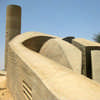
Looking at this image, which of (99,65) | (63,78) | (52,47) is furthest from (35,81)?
(99,65)

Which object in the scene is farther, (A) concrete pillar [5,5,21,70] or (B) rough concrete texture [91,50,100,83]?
(A) concrete pillar [5,5,21,70]

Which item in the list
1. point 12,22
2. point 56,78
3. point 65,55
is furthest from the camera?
point 12,22

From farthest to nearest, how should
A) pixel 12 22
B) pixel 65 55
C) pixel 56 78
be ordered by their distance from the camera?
pixel 12 22, pixel 65 55, pixel 56 78

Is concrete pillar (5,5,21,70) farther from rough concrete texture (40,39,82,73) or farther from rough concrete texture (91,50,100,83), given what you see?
rough concrete texture (91,50,100,83)

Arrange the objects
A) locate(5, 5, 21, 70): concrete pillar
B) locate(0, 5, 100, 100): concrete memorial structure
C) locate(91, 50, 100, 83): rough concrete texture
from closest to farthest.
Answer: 1. locate(0, 5, 100, 100): concrete memorial structure
2. locate(91, 50, 100, 83): rough concrete texture
3. locate(5, 5, 21, 70): concrete pillar

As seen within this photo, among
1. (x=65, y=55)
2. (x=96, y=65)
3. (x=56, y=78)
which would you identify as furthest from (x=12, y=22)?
(x=56, y=78)

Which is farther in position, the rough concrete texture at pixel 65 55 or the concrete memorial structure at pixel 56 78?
the rough concrete texture at pixel 65 55

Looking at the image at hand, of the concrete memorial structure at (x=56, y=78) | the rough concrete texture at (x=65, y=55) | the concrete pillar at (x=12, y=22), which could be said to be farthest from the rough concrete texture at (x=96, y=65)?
the concrete pillar at (x=12, y=22)

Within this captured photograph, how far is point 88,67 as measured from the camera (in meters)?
4.98

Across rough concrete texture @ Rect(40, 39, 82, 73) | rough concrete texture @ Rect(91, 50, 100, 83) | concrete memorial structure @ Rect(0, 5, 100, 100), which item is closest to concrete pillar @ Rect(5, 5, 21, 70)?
concrete memorial structure @ Rect(0, 5, 100, 100)

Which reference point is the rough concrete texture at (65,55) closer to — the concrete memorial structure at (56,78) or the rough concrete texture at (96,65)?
the concrete memorial structure at (56,78)

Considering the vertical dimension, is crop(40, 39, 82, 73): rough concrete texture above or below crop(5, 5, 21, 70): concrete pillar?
below

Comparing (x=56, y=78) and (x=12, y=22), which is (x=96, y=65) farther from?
(x=12, y=22)

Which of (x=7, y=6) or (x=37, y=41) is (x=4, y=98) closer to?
(x=37, y=41)
